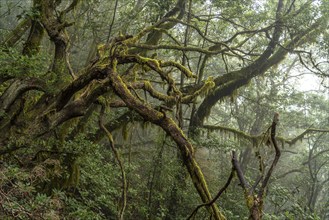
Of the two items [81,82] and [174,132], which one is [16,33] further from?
[174,132]

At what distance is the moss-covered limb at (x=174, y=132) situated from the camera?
328 centimetres

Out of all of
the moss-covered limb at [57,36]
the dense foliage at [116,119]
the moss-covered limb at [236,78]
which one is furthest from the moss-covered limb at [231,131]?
the moss-covered limb at [57,36]

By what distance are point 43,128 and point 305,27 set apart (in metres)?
8.04

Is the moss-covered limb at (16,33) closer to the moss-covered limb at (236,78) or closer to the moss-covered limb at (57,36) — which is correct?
the moss-covered limb at (57,36)

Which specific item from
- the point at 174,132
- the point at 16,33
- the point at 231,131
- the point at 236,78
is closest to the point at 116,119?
the point at 16,33

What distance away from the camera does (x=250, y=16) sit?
9.88 metres

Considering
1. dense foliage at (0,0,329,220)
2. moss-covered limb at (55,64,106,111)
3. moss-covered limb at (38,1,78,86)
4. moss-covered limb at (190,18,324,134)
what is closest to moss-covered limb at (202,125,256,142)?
dense foliage at (0,0,329,220)

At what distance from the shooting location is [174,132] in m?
3.54

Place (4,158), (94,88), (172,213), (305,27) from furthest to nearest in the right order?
(305,27), (172,213), (4,158), (94,88)

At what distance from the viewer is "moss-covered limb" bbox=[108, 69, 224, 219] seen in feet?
10.7

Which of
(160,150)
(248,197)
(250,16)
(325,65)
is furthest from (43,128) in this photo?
(325,65)

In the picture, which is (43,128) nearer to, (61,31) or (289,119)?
(61,31)

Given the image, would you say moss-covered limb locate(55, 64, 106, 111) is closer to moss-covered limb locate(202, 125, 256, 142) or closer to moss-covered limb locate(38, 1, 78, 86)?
moss-covered limb locate(38, 1, 78, 86)

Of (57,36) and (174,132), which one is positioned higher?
(57,36)
